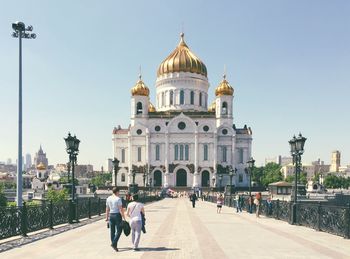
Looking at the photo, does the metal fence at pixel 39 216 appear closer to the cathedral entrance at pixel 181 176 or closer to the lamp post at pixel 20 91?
the lamp post at pixel 20 91

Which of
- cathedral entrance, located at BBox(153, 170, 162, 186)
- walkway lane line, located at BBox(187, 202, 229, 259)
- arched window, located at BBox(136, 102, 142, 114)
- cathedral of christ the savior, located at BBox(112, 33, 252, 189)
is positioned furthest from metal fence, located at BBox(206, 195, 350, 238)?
arched window, located at BBox(136, 102, 142, 114)

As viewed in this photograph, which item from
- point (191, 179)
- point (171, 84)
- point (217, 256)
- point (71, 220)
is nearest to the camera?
point (217, 256)

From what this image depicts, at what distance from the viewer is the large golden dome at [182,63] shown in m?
80.8

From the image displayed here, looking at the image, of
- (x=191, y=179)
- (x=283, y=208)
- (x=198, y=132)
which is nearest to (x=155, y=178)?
(x=191, y=179)

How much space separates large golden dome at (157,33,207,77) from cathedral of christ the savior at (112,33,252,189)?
8.8 inches

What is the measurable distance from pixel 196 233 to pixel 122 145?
66016 millimetres

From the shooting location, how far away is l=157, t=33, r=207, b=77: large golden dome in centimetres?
8075

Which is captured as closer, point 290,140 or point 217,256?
point 217,256

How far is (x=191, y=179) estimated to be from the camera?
245ft

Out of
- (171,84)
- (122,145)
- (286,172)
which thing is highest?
(171,84)

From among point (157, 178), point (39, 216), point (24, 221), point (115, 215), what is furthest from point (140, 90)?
point (115, 215)

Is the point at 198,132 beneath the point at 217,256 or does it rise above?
above

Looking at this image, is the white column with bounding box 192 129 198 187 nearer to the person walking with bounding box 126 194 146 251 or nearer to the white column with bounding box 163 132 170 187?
the white column with bounding box 163 132 170 187

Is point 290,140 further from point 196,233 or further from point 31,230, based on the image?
point 31,230
